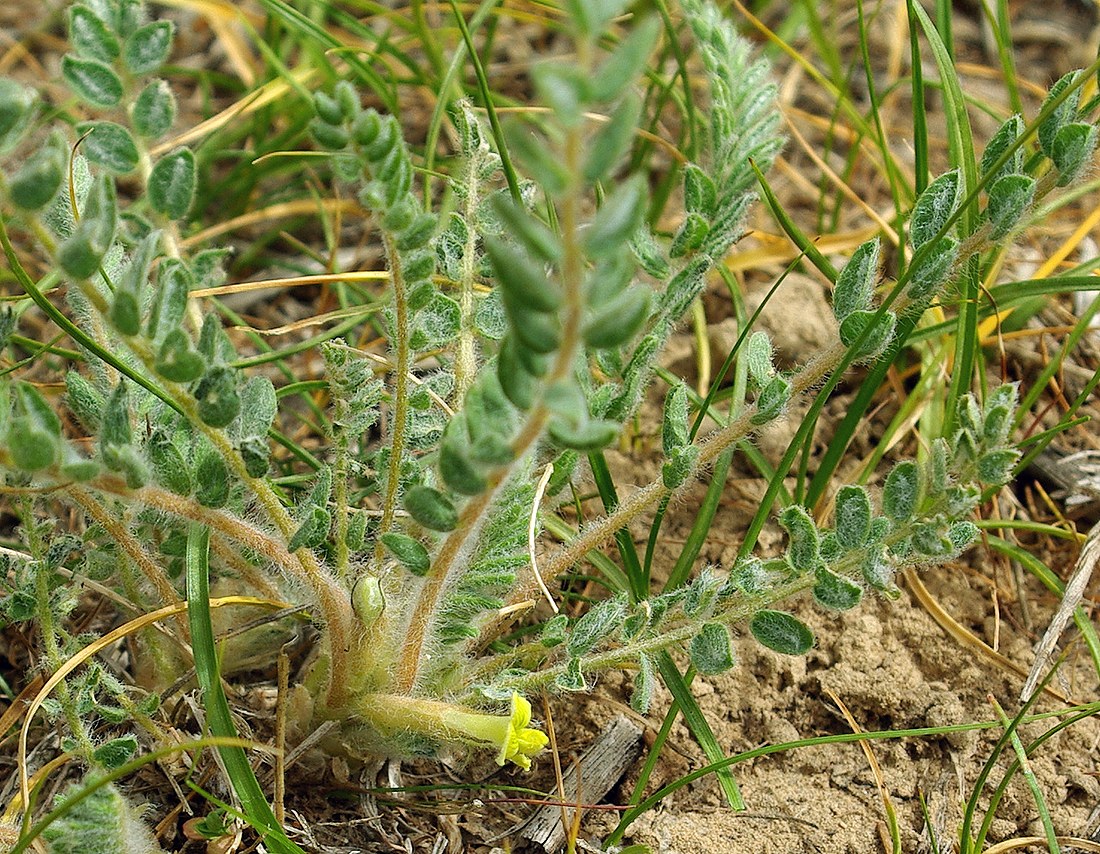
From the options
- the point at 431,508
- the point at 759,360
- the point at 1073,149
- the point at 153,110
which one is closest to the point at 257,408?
the point at 431,508

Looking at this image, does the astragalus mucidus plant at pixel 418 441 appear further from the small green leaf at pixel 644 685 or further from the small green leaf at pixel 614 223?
the small green leaf at pixel 614 223

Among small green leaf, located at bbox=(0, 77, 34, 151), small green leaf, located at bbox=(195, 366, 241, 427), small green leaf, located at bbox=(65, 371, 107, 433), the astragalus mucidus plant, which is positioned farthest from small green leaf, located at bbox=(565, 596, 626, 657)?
small green leaf, located at bbox=(0, 77, 34, 151)

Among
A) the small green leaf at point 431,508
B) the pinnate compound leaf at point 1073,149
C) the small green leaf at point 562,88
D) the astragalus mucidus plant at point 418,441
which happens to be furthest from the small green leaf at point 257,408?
the pinnate compound leaf at point 1073,149

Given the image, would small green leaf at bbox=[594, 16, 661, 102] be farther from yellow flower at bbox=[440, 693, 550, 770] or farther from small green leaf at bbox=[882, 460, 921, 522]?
yellow flower at bbox=[440, 693, 550, 770]

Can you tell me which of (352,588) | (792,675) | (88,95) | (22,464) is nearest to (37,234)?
(22,464)

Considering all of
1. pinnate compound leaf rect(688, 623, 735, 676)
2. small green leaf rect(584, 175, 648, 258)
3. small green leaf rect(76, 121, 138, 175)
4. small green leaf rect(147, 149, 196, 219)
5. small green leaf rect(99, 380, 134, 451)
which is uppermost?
small green leaf rect(76, 121, 138, 175)

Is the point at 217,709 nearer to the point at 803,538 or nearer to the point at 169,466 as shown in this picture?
the point at 169,466
